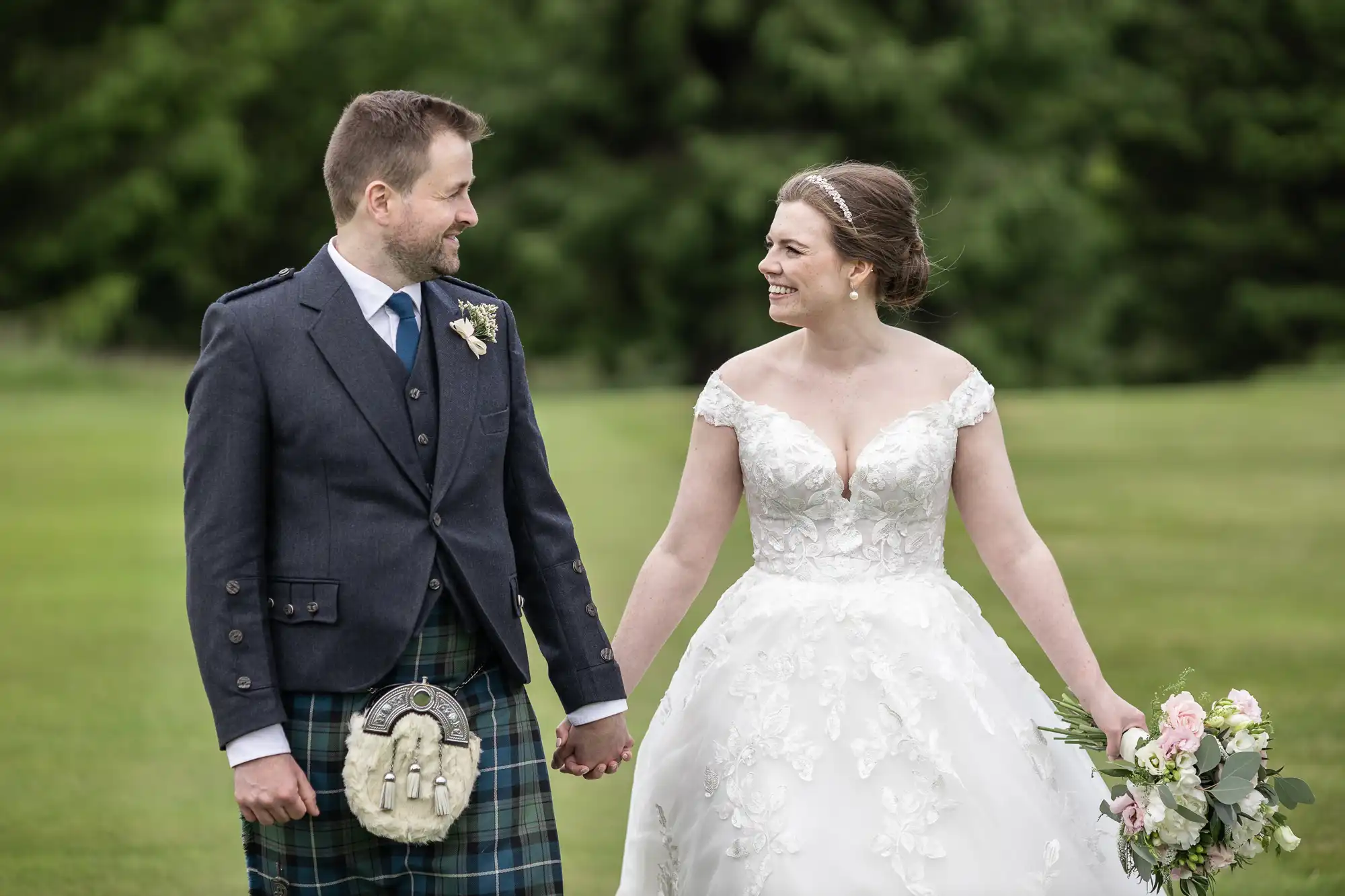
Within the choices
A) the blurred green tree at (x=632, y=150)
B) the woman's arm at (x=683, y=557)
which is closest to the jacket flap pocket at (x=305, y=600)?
the woman's arm at (x=683, y=557)

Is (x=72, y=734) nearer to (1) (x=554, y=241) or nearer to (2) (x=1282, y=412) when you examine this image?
(2) (x=1282, y=412)

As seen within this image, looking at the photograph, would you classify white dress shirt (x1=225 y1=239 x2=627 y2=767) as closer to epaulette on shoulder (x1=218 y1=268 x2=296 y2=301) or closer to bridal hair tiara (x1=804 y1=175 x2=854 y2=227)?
epaulette on shoulder (x1=218 y1=268 x2=296 y2=301)

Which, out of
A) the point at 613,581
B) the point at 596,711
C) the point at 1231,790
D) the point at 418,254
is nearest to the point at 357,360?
the point at 418,254

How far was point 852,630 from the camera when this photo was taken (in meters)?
4.12

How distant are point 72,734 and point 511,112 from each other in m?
22.5

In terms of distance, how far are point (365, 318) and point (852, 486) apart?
1322mm

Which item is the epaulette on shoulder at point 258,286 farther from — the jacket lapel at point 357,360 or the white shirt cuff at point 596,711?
the white shirt cuff at point 596,711

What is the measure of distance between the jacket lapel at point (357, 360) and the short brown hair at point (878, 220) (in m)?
1.27

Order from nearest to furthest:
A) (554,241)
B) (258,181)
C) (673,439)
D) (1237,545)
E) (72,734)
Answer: (72,734) < (1237,545) < (673,439) < (554,241) < (258,181)

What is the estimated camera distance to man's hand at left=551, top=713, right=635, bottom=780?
3.66 metres

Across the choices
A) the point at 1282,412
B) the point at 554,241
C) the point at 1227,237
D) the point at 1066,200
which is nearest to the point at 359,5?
the point at 554,241

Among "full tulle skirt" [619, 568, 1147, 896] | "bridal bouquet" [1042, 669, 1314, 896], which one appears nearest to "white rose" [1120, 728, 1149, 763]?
"bridal bouquet" [1042, 669, 1314, 896]

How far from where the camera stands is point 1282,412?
65.3 feet

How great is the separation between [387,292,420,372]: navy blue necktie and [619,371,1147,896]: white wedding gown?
1019 mm
